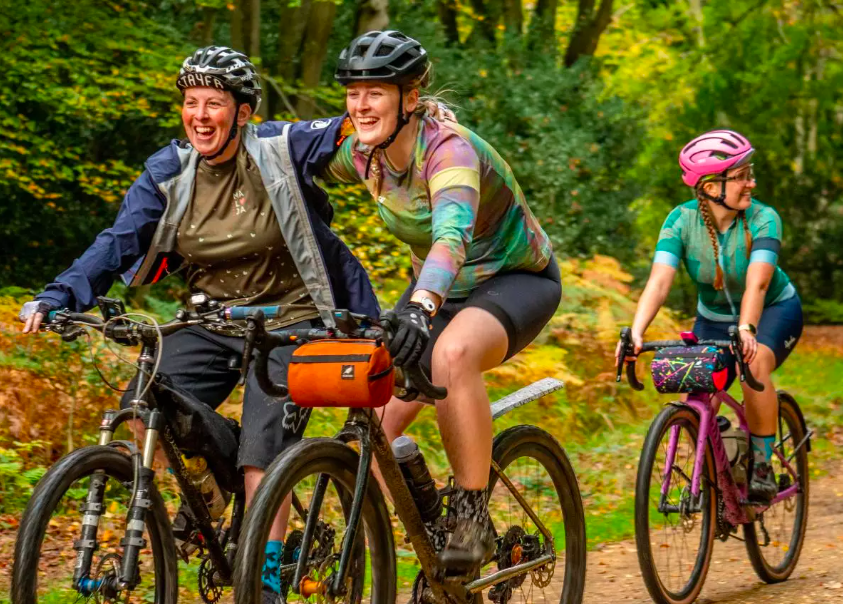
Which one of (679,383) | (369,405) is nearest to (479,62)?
(679,383)

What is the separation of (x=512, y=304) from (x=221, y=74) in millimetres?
1361

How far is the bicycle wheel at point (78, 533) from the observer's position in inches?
141

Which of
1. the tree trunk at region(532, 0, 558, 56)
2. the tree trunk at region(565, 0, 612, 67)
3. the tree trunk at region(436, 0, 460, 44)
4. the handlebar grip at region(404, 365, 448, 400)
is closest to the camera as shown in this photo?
the handlebar grip at region(404, 365, 448, 400)

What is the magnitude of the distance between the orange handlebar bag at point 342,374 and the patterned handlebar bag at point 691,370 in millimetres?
2513

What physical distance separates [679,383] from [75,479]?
10.3 ft

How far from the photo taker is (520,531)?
15.8ft

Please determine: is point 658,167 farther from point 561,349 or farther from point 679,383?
point 679,383

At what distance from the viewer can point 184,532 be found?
4375mm

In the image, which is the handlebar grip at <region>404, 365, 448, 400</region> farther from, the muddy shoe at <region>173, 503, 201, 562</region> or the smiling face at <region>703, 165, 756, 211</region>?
the smiling face at <region>703, 165, 756, 211</region>

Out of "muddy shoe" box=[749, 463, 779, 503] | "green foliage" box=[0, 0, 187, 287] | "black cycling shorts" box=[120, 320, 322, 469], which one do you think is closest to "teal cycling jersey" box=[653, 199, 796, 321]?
"muddy shoe" box=[749, 463, 779, 503]

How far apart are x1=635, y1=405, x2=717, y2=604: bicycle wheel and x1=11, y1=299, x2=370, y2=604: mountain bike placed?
6.77 ft

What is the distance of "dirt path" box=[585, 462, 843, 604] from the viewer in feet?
19.7

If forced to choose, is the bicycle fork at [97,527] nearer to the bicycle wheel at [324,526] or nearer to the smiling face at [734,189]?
the bicycle wheel at [324,526]

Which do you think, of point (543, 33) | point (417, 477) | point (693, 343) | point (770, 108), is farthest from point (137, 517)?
point (770, 108)
